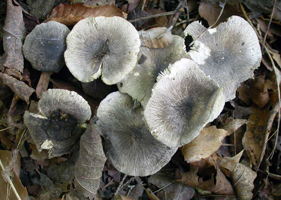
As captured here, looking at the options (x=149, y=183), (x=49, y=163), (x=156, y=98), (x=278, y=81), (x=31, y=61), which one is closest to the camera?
(x=156, y=98)

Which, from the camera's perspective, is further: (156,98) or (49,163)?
(49,163)

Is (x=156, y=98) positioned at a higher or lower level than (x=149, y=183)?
higher

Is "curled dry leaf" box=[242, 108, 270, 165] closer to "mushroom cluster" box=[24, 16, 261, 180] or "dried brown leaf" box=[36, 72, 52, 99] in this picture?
"mushroom cluster" box=[24, 16, 261, 180]

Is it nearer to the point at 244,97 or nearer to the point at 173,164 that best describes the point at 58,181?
the point at 173,164

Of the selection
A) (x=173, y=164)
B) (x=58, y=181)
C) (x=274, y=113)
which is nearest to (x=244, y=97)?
(x=274, y=113)

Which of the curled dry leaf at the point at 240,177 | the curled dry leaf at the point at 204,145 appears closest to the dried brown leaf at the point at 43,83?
the curled dry leaf at the point at 204,145

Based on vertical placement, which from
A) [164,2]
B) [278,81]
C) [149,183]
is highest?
[164,2]

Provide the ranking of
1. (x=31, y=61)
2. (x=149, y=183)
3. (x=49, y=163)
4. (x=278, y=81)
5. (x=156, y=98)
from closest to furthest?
(x=156, y=98)
(x=31, y=61)
(x=49, y=163)
(x=149, y=183)
(x=278, y=81)
